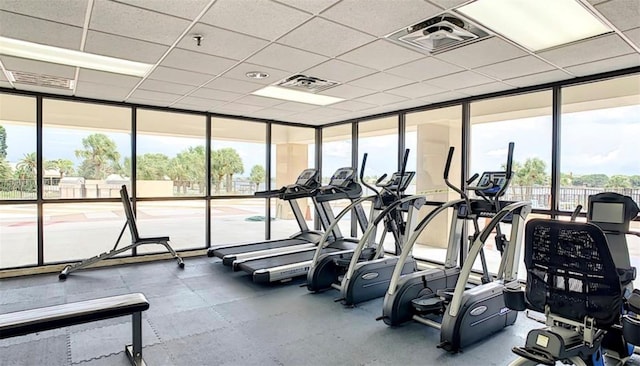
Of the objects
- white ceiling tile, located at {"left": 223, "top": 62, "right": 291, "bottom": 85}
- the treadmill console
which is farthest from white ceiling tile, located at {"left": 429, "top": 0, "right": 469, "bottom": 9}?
white ceiling tile, located at {"left": 223, "top": 62, "right": 291, "bottom": 85}

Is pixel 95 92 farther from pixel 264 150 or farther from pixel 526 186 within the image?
pixel 526 186

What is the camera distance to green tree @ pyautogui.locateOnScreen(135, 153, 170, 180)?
628 centimetres

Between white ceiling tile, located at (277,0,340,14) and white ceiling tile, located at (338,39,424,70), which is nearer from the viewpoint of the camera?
white ceiling tile, located at (277,0,340,14)

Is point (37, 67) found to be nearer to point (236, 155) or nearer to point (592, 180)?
point (236, 155)

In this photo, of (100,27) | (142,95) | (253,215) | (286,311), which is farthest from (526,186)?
(253,215)

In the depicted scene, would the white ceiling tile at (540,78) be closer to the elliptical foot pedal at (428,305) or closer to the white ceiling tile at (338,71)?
the white ceiling tile at (338,71)

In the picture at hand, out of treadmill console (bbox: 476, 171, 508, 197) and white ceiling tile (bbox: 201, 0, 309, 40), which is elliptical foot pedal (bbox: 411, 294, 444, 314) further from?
white ceiling tile (bbox: 201, 0, 309, 40)

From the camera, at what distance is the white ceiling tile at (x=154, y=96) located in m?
5.20

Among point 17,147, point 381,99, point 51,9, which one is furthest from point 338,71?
point 17,147

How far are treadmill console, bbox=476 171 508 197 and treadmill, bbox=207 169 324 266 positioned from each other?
256cm

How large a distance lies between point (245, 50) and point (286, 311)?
270 centimetres

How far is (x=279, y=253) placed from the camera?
5.80 meters

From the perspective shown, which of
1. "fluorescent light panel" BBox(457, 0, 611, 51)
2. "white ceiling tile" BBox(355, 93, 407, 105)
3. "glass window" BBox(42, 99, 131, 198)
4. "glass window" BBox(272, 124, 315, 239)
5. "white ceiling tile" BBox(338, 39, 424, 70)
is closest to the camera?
"fluorescent light panel" BBox(457, 0, 611, 51)

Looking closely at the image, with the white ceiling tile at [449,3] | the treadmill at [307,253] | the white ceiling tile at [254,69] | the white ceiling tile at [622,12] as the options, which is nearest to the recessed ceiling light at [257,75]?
the white ceiling tile at [254,69]
